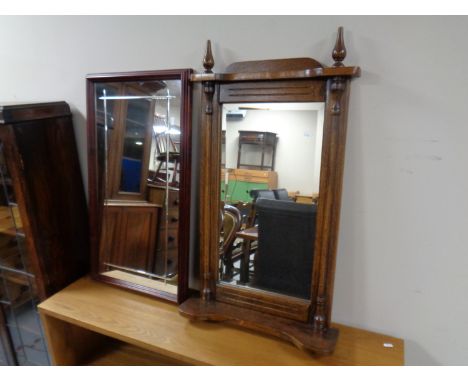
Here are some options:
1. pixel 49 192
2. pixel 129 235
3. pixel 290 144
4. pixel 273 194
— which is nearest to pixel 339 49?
pixel 290 144

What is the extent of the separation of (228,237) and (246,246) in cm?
7

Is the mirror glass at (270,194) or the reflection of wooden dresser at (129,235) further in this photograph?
the reflection of wooden dresser at (129,235)

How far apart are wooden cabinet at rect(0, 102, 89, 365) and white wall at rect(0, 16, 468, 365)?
0.50m

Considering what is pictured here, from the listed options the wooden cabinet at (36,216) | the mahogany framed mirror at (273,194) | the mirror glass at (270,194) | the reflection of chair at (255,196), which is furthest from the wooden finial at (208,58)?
the wooden cabinet at (36,216)

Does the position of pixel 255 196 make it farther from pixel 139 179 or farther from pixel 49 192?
pixel 49 192

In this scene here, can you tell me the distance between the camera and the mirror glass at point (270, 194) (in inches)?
32.1

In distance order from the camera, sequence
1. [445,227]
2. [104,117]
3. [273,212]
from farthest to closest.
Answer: [104,117] → [273,212] → [445,227]

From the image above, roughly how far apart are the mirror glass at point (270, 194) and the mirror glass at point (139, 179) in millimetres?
199

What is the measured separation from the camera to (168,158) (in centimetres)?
98

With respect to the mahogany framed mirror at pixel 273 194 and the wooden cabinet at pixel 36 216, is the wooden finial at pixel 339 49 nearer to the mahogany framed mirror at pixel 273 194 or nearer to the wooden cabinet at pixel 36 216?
the mahogany framed mirror at pixel 273 194
